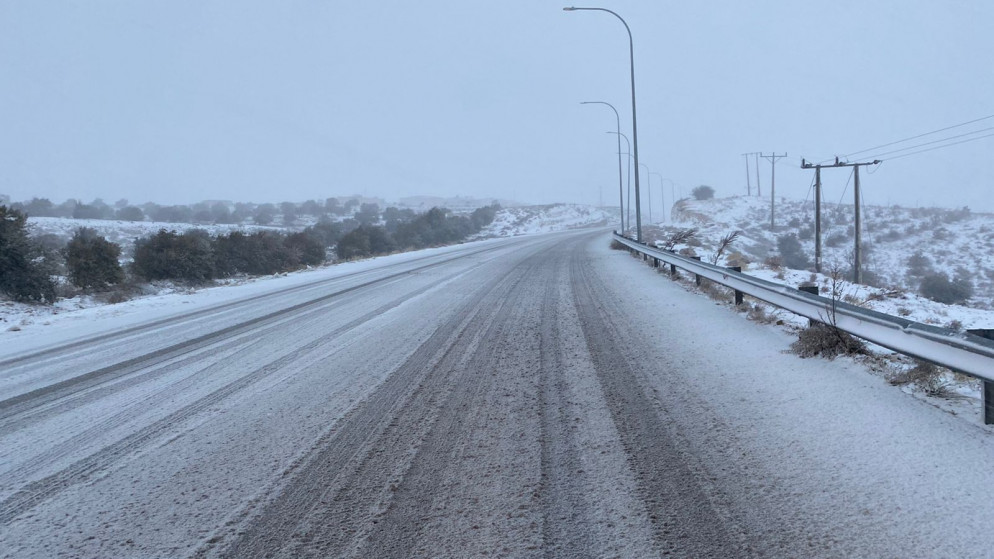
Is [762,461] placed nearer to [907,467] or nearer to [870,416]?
[907,467]

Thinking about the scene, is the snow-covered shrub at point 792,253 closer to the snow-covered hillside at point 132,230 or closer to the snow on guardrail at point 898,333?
the snow-covered hillside at point 132,230

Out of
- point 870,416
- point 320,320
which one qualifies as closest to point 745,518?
point 870,416

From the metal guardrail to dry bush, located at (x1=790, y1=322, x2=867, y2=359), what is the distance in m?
0.15

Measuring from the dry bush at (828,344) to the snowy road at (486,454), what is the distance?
365 millimetres

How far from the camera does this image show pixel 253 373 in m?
7.76

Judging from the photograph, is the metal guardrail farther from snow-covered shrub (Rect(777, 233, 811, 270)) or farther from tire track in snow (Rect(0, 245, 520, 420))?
snow-covered shrub (Rect(777, 233, 811, 270))

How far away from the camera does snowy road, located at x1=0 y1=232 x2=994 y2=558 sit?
360cm

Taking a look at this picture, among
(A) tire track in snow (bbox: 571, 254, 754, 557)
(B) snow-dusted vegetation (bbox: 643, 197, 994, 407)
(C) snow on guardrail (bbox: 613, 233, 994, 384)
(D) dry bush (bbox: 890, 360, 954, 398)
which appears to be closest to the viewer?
(A) tire track in snow (bbox: 571, 254, 754, 557)

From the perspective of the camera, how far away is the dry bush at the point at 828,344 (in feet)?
25.4

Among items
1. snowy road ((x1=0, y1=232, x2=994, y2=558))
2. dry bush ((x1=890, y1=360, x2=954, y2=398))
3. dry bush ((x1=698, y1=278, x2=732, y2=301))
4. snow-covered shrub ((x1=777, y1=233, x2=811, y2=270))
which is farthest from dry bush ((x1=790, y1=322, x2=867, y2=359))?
snow-covered shrub ((x1=777, y1=233, x2=811, y2=270))

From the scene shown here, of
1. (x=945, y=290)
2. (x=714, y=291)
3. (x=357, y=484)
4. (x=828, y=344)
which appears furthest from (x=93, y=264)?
(x=945, y=290)

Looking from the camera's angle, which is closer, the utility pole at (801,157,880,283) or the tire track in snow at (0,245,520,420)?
the tire track in snow at (0,245,520,420)

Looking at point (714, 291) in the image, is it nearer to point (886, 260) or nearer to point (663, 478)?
point (663, 478)

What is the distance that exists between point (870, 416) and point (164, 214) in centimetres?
12808
